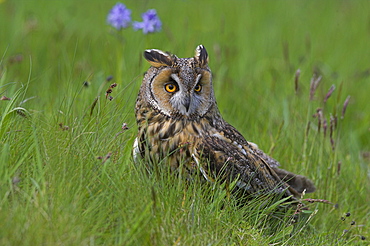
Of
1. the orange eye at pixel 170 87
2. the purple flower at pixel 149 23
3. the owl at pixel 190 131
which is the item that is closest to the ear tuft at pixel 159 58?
the owl at pixel 190 131

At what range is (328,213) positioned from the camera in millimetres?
4012

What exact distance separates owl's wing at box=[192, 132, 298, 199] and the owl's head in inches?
9.2

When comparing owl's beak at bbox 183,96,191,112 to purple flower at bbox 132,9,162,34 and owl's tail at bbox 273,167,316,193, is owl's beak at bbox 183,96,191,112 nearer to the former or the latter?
owl's tail at bbox 273,167,316,193

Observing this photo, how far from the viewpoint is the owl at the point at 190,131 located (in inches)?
134

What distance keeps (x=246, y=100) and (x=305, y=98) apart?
616mm

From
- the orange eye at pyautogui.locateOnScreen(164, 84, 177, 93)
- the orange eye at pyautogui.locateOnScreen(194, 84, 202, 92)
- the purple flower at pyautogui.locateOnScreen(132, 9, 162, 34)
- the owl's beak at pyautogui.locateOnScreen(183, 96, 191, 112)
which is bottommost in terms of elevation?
the owl's beak at pyautogui.locateOnScreen(183, 96, 191, 112)

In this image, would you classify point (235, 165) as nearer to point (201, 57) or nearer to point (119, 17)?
point (201, 57)

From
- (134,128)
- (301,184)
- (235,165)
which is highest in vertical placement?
(134,128)

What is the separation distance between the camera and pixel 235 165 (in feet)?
11.5

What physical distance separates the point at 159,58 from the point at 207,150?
0.67 m

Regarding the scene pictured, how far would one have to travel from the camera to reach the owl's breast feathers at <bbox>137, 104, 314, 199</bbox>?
11.2 feet

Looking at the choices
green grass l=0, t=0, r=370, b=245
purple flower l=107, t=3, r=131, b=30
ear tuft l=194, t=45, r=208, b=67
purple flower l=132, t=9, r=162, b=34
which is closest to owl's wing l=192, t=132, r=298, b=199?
green grass l=0, t=0, r=370, b=245

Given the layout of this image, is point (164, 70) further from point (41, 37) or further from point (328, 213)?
point (41, 37)

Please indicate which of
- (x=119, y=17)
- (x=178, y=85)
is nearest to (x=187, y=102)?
(x=178, y=85)
